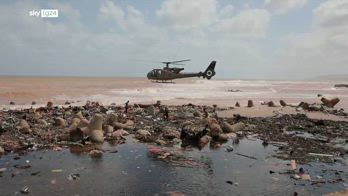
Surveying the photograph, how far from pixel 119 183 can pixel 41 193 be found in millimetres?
1493

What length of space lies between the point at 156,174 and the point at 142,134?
4126 millimetres

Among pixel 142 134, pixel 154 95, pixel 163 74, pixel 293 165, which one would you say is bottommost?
pixel 293 165

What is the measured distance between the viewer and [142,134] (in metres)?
12.1

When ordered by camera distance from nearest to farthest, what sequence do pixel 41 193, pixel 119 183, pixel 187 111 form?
pixel 41 193 < pixel 119 183 < pixel 187 111

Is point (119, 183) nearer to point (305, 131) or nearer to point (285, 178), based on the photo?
point (285, 178)

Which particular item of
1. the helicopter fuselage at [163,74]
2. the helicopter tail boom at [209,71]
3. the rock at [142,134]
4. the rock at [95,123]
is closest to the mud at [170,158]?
the rock at [142,134]

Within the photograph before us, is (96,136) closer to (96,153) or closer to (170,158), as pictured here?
(96,153)

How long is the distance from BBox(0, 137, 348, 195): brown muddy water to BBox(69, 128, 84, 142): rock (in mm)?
907

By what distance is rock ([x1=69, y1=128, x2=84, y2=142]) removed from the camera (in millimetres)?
11078

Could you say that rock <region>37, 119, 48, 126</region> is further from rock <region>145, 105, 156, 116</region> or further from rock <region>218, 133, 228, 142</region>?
rock <region>218, 133, 228, 142</region>

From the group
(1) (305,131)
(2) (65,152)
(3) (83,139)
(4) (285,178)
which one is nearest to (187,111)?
(1) (305,131)

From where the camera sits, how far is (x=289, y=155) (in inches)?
392

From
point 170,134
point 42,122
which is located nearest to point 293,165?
point 170,134

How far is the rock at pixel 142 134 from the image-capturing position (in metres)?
11.8
